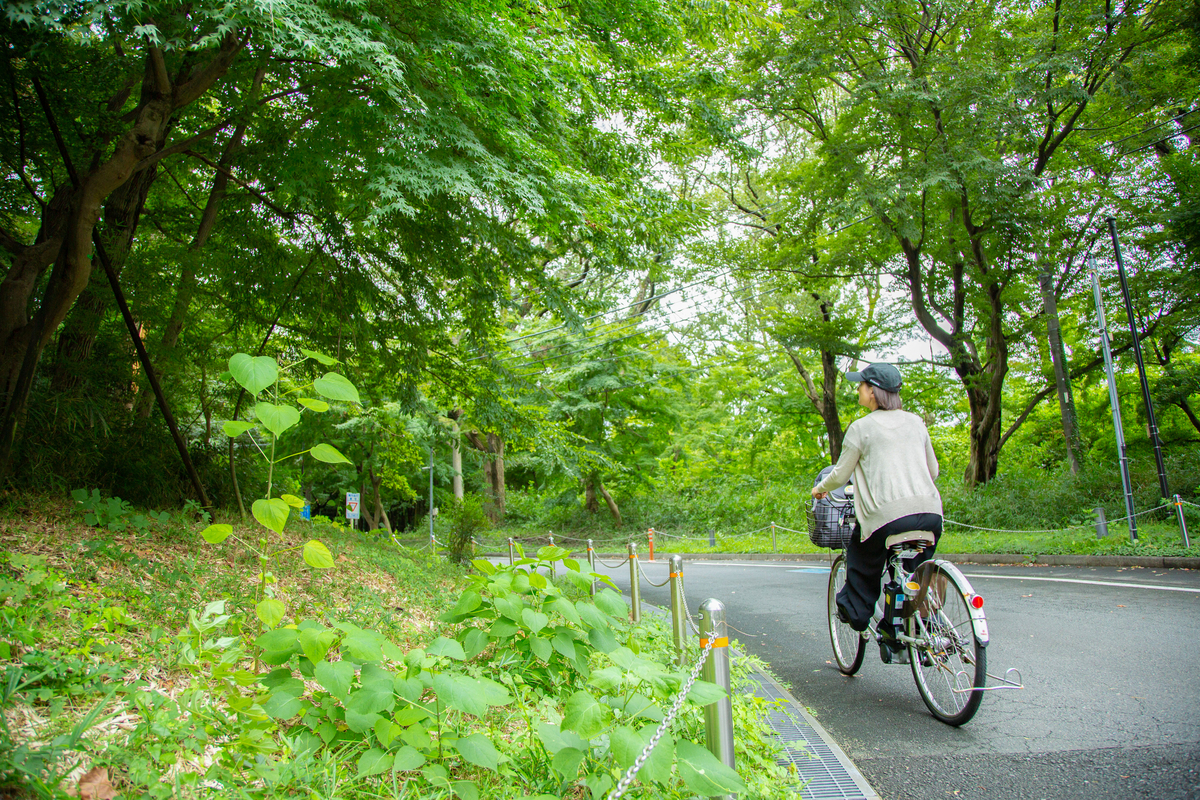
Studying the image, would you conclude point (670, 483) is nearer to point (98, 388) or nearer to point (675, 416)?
point (675, 416)

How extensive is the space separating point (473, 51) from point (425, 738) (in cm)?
419

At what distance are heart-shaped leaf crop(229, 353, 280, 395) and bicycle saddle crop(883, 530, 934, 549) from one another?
3.40 metres

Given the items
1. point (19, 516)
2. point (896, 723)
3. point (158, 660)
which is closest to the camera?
point (158, 660)

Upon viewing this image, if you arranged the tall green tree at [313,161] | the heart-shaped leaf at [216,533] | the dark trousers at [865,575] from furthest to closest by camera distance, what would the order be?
1. the tall green tree at [313,161]
2. the dark trousers at [865,575]
3. the heart-shaped leaf at [216,533]

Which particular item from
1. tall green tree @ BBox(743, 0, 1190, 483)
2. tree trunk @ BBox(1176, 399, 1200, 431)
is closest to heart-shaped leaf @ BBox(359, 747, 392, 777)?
tall green tree @ BBox(743, 0, 1190, 483)

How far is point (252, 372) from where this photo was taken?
242 cm

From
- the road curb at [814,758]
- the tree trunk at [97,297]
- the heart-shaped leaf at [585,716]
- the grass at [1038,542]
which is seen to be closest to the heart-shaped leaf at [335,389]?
the heart-shaped leaf at [585,716]

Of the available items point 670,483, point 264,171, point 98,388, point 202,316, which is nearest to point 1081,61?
point 264,171

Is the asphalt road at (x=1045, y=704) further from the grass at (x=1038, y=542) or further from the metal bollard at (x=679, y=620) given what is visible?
the grass at (x=1038, y=542)

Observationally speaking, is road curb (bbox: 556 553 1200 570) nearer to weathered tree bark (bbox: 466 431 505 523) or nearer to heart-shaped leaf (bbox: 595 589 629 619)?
heart-shaped leaf (bbox: 595 589 629 619)

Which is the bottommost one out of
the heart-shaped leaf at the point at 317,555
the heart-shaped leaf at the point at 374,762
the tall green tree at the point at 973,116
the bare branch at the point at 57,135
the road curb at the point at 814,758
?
the road curb at the point at 814,758

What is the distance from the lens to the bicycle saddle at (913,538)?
3.85m

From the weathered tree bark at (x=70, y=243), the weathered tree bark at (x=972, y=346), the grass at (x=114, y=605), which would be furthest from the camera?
the weathered tree bark at (x=972, y=346)

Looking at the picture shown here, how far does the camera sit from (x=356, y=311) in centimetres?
690
